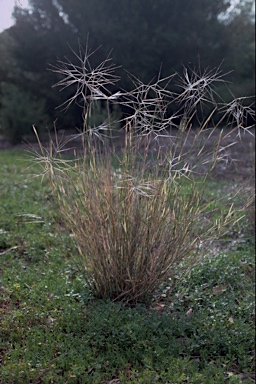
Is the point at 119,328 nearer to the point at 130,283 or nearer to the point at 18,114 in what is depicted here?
the point at 130,283

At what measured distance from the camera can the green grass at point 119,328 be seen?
129 inches

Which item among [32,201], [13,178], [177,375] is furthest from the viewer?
[13,178]

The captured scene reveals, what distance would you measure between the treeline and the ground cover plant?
9.02 meters

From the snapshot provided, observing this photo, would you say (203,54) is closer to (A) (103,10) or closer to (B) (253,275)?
(A) (103,10)

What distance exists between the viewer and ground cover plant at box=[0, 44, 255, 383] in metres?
3.40

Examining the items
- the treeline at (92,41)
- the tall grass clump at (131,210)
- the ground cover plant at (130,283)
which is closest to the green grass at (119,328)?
the ground cover plant at (130,283)

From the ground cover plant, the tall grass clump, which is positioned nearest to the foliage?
the ground cover plant

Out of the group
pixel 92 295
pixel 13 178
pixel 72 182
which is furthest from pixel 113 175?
pixel 13 178

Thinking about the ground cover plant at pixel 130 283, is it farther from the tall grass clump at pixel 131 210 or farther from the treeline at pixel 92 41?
the treeline at pixel 92 41

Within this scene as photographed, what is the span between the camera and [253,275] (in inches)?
205

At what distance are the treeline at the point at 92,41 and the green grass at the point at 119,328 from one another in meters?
8.74

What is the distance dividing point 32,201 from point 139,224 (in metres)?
3.33

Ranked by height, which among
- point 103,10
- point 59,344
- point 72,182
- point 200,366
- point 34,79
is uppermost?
point 103,10

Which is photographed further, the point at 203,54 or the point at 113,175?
the point at 203,54
